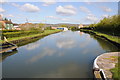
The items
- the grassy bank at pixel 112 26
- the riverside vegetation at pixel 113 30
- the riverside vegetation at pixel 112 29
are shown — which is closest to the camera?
the riverside vegetation at pixel 113 30

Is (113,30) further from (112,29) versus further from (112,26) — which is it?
(112,26)

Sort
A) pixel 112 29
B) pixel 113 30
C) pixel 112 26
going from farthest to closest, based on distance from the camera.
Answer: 1. pixel 112 26
2. pixel 112 29
3. pixel 113 30

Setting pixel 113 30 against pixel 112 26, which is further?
pixel 112 26

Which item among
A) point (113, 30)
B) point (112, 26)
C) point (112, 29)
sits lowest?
point (113, 30)

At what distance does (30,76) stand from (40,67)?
1.59 metres

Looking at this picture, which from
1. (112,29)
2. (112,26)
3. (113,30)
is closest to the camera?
(113,30)

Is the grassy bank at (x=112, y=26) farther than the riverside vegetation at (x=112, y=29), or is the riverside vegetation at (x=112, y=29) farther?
the grassy bank at (x=112, y=26)

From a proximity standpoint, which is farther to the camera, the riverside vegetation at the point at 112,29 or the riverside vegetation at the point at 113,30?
A: the riverside vegetation at the point at 112,29

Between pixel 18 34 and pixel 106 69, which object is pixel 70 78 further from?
pixel 18 34

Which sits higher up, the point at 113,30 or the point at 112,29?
the point at 112,29

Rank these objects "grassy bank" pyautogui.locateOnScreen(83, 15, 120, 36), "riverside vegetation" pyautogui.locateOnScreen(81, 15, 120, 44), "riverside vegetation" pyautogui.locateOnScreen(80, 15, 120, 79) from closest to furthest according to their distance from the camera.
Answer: "riverside vegetation" pyautogui.locateOnScreen(80, 15, 120, 79) → "riverside vegetation" pyautogui.locateOnScreen(81, 15, 120, 44) → "grassy bank" pyautogui.locateOnScreen(83, 15, 120, 36)

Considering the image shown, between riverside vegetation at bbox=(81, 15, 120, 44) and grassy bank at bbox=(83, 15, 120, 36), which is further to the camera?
grassy bank at bbox=(83, 15, 120, 36)

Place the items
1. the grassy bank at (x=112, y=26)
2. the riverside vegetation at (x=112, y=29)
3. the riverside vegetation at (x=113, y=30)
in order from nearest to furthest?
the riverside vegetation at (x=113, y=30)
the riverside vegetation at (x=112, y=29)
the grassy bank at (x=112, y=26)

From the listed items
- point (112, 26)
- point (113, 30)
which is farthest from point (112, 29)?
point (113, 30)
